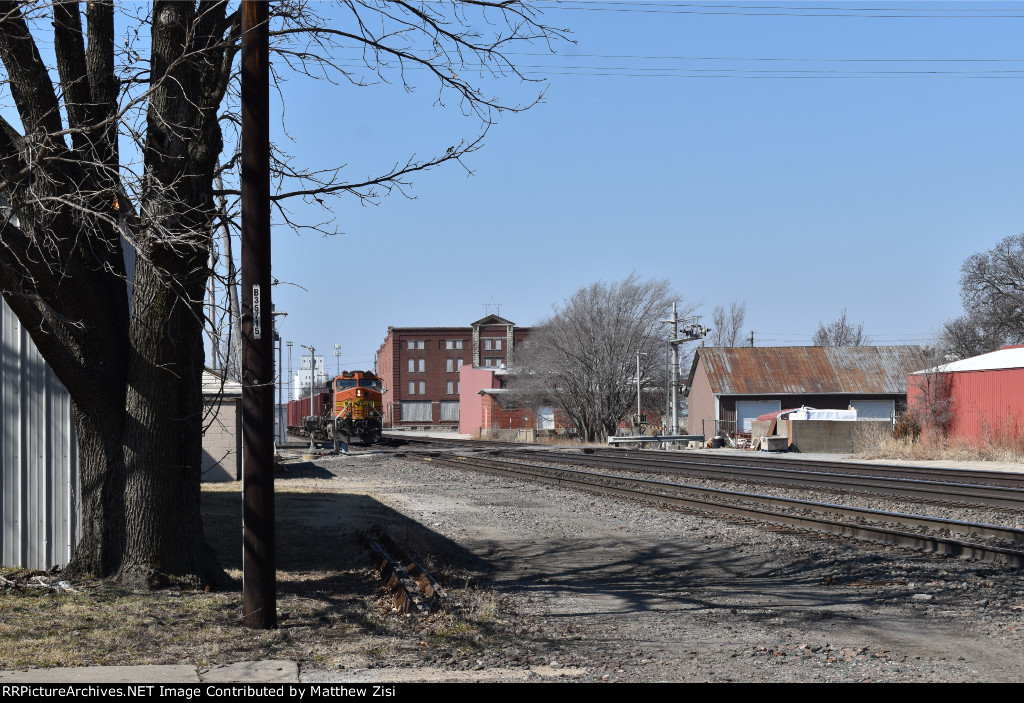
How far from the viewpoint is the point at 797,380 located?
179 ft

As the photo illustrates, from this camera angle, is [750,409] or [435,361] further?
[435,361]

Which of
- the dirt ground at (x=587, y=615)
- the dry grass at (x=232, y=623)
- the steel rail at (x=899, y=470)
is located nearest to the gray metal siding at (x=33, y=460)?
the dry grass at (x=232, y=623)

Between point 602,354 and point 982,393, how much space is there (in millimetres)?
22977

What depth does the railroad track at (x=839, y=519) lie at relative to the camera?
→ 449 inches

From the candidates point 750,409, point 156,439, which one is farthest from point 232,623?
point 750,409

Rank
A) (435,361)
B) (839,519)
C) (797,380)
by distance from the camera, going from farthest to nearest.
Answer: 1. (435,361)
2. (797,380)
3. (839,519)

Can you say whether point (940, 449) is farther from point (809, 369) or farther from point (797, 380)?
point (809, 369)

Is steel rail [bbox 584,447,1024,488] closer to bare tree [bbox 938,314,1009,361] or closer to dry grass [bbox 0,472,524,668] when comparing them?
dry grass [bbox 0,472,524,668]

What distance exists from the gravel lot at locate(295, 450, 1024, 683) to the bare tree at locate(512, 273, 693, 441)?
3845cm

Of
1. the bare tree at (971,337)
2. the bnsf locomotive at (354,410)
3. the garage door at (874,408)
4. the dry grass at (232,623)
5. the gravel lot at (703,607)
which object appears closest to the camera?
the gravel lot at (703,607)

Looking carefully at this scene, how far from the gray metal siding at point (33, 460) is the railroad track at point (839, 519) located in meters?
9.74

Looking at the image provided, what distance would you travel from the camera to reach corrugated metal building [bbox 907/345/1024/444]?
3297cm

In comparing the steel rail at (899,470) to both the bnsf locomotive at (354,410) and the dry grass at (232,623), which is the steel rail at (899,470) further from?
the bnsf locomotive at (354,410)

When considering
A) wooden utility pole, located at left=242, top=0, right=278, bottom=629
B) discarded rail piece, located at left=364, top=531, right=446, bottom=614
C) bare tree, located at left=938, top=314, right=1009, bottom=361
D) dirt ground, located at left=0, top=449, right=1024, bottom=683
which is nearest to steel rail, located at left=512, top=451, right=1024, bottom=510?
dirt ground, located at left=0, top=449, right=1024, bottom=683
